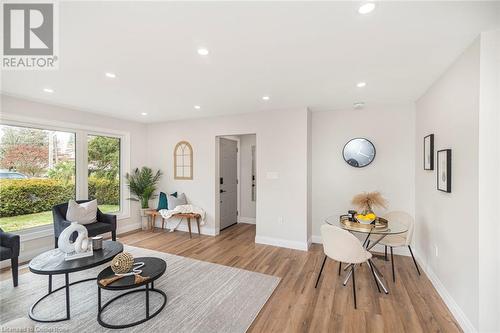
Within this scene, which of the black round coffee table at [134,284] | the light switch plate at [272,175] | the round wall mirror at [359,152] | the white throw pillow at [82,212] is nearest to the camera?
the black round coffee table at [134,284]

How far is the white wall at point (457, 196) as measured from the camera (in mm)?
1841

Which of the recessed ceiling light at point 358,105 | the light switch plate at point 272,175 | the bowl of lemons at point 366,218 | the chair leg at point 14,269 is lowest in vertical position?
the chair leg at point 14,269

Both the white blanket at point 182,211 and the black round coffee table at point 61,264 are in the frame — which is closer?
the black round coffee table at point 61,264

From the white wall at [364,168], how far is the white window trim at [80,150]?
13.6 feet

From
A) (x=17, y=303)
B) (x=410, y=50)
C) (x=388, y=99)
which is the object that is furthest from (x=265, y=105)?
(x=17, y=303)

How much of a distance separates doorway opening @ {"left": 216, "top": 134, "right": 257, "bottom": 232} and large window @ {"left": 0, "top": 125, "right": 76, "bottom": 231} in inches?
115

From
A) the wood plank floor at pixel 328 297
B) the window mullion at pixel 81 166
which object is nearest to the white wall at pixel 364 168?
the wood plank floor at pixel 328 297

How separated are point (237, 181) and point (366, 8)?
15.6 feet

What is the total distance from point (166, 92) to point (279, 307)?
3.11 m

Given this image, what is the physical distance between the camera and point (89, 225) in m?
3.72

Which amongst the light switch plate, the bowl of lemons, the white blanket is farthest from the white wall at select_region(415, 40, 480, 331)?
the white blanket

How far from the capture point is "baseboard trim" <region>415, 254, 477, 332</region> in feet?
6.32

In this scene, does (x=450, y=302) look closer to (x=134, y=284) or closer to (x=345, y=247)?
(x=345, y=247)

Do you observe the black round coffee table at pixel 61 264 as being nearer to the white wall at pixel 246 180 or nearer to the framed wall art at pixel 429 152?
the white wall at pixel 246 180
